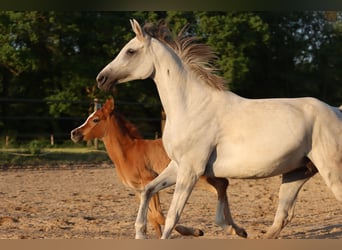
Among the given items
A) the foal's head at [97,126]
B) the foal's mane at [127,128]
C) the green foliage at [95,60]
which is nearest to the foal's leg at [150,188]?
the foal's mane at [127,128]

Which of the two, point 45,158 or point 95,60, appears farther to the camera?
point 95,60

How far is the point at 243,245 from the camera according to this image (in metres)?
3.71

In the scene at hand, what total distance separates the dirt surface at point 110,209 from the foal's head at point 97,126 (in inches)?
38.4

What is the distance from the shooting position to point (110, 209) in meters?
8.11

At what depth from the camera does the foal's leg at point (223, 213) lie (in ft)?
19.1

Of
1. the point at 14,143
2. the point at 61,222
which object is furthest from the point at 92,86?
the point at 61,222

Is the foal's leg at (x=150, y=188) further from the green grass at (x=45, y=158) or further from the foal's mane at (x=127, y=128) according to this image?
the green grass at (x=45, y=158)

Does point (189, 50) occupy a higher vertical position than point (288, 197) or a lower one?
higher

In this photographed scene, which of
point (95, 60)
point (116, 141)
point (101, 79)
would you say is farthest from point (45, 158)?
point (101, 79)

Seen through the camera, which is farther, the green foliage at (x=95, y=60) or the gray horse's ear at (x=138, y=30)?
the green foliage at (x=95, y=60)

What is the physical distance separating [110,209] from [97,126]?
116 cm

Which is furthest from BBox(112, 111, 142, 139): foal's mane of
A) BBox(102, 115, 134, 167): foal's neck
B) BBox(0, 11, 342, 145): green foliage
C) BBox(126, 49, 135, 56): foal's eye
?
BBox(0, 11, 342, 145): green foliage

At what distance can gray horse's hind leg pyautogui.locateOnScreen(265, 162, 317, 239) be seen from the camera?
18.4ft

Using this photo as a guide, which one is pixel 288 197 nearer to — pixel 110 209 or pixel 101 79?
pixel 101 79
